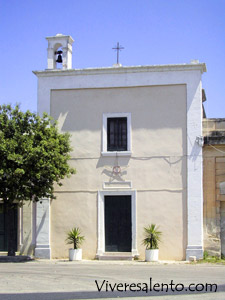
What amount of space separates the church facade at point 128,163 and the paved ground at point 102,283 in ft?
12.0

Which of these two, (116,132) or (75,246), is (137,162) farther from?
(75,246)

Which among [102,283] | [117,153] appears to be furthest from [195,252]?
[102,283]

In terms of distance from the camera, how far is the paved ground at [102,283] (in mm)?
11195

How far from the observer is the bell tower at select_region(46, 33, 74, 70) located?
72.4 ft

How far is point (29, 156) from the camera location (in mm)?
18859

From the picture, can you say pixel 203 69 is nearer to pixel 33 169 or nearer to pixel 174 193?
pixel 174 193

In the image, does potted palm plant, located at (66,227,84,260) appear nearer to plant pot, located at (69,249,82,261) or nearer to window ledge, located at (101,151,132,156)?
plant pot, located at (69,249,82,261)

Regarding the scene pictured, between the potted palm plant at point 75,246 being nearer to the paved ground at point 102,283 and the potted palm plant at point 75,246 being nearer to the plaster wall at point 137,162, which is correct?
the plaster wall at point 137,162

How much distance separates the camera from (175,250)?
2030cm

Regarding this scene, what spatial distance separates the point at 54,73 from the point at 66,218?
5574 mm

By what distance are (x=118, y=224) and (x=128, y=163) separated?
2.28m

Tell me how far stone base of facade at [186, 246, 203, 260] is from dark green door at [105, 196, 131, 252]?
216cm

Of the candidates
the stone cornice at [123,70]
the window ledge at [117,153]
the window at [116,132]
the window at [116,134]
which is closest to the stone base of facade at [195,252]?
the window ledge at [117,153]

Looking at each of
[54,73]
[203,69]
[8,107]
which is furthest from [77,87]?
[203,69]
